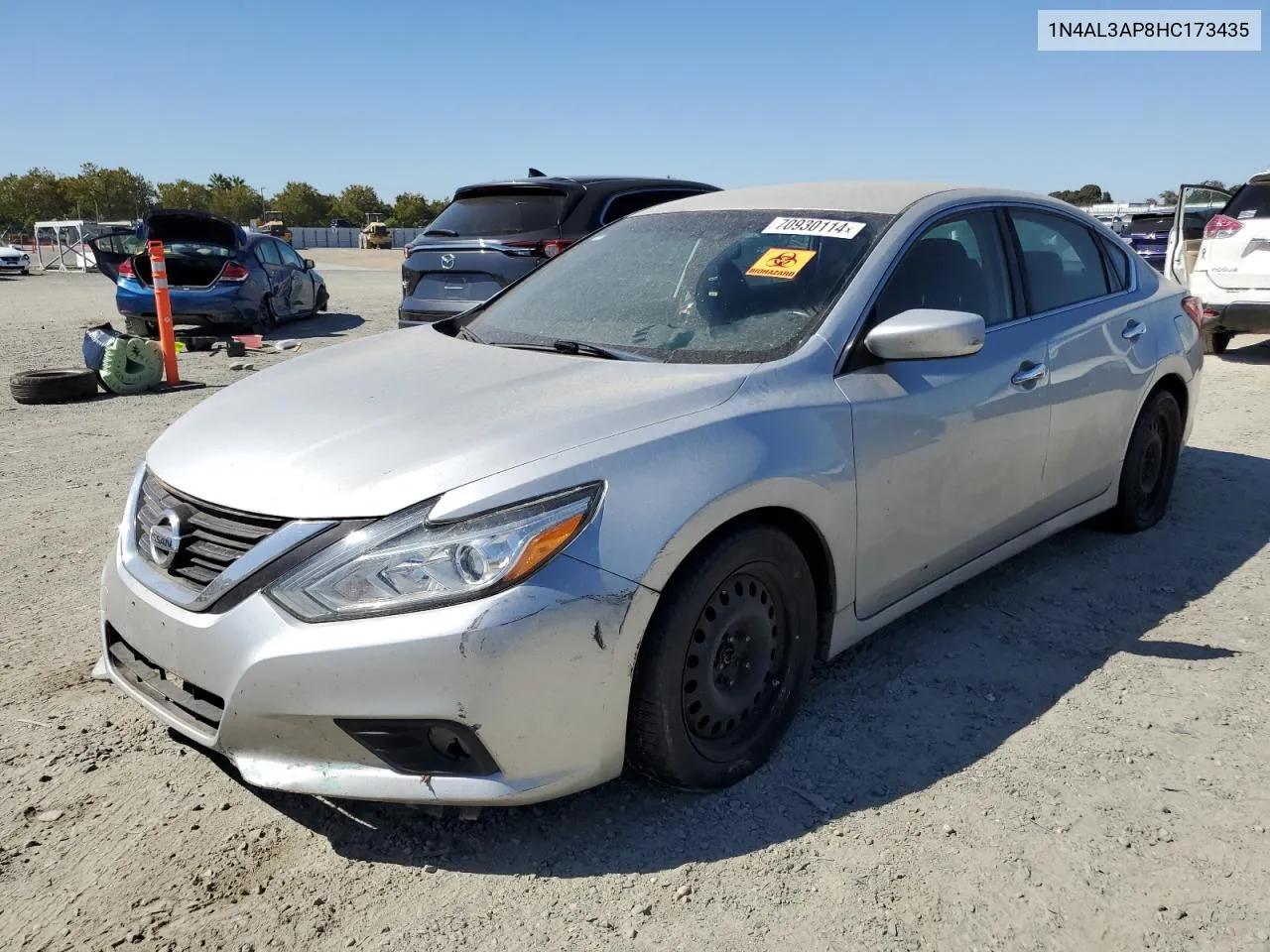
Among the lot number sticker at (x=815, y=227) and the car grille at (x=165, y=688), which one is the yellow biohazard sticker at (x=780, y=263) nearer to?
the lot number sticker at (x=815, y=227)

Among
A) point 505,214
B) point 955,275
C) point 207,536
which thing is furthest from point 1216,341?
point 207,536

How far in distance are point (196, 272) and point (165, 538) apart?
1123cm

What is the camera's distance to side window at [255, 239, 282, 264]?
13059mm

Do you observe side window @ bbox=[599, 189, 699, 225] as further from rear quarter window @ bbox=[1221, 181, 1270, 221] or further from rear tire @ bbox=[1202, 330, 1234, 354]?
rear tire @ bbox=[1202, 330, 1234, 354]

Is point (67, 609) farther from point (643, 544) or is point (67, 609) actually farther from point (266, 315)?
point (266, 315)

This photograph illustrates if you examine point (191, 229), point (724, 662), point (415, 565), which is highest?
point (191, 229)

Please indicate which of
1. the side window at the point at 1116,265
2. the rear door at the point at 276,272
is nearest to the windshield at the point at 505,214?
the side window at the point at 1116,265

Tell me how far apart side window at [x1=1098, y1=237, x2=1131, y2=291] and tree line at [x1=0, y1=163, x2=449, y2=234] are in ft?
192

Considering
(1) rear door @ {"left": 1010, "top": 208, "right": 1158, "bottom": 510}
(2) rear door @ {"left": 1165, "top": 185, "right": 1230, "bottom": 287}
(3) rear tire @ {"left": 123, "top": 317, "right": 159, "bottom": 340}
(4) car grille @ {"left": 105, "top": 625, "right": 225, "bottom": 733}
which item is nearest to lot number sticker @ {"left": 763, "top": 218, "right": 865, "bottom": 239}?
(1) rear door @ {"left": 1010, "top": 208, "right": 1158, "bottom": 510}

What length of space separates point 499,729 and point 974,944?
1.13 m

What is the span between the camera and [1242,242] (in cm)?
918

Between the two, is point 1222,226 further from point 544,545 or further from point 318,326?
point 318,326

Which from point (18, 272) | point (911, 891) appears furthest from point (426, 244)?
point (18, 272)

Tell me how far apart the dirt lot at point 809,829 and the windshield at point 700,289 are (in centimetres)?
116
